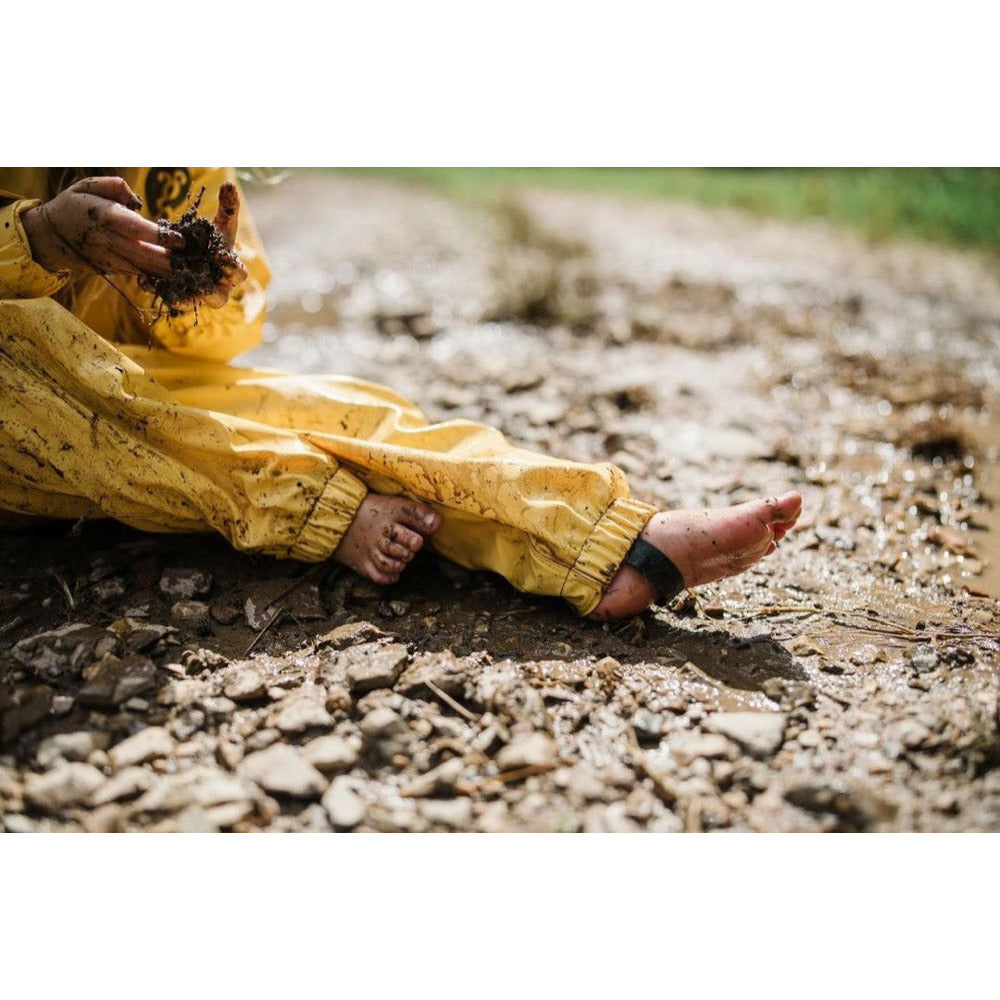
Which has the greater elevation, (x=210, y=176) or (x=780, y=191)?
(x=780, y=191)

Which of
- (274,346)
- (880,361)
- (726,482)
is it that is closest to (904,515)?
(726,482)

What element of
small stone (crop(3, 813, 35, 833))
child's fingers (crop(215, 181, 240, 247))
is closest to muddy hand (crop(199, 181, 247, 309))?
child's fingers (crop(215, 181, 240, 247))

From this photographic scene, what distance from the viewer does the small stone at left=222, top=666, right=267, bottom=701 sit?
160cm

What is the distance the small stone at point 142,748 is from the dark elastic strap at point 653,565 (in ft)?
3.02

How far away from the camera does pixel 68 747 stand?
57.9 inches

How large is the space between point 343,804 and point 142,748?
37 cm

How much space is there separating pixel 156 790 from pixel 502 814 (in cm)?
56

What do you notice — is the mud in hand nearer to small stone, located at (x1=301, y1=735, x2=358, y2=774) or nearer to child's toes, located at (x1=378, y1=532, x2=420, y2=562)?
child's toes, located at (x1=378, y1=532, x2=420, y2=562)

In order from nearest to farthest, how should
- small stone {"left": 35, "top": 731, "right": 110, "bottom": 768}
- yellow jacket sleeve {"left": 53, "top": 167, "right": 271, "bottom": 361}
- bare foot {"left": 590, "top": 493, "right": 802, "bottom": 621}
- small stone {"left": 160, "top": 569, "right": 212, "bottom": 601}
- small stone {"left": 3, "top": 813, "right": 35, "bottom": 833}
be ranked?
small stone {"left": 3, "top": 813, "right": 35, "bottom": 833} → small stone {"left": 35, "top": 731, "right": 110, "bottom": 768} → bare foot {"left": 590, "top": 493, "right": 802, "bottom": 621} → small stone {"left": 160, "top": 569, "right": 212, "bottom": 601} → yellow jacket sleeve {"left": 53, "top": 167, "right": 271, "bottom": 361}

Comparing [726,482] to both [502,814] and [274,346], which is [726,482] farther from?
[274,346]

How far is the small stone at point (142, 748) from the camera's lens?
1.47 metres

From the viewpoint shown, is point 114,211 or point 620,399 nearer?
point 114,211

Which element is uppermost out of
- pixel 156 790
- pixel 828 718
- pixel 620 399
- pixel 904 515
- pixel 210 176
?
pixel 210 176

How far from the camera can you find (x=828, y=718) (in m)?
1.59
